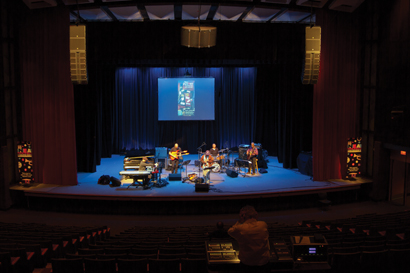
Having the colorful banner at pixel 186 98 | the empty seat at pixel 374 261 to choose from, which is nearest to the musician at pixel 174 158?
the colorful banner at pixel 186 98

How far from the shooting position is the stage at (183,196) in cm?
980

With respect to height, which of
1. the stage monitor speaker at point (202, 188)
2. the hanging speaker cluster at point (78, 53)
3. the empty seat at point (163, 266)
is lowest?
the stage monitor speaker at point (202, 188)

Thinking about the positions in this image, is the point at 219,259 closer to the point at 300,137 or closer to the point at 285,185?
the point at 285,185

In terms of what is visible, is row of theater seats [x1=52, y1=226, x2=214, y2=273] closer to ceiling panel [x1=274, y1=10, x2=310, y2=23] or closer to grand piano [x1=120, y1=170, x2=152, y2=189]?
grand piano [x1=120, y1=170, x2=152, y2=189]

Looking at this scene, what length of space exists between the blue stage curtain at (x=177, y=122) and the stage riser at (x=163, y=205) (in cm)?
740

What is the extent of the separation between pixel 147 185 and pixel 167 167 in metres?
3.05

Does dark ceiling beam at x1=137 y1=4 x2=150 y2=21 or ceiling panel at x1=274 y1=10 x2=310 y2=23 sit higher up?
ceiling panel at x1=274 y1=10 x2=310 y2=23

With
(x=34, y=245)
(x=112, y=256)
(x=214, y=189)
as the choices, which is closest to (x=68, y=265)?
(x=112, y=256)

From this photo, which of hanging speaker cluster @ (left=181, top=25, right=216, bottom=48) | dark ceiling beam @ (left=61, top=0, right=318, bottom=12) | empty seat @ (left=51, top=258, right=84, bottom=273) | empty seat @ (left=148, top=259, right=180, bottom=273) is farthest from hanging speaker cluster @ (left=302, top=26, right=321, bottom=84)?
empty seat @ (left=51, top=258, right=84, bottom=273)

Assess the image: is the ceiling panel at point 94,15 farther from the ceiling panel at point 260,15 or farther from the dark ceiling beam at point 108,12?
the ceiling panel at point 260,15

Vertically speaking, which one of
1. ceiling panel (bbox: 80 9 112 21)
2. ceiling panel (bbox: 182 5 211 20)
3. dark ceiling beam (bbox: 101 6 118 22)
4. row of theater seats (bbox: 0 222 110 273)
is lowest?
row of theater seats (bbox: 0 222 110 273)

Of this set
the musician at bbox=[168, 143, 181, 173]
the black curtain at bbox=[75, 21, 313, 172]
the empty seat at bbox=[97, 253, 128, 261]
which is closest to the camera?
the empty seat at bbox=[97, 253, 128, 261]

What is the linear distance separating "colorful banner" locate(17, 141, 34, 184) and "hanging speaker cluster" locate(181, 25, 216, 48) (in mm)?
6487

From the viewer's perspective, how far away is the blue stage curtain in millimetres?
17203
